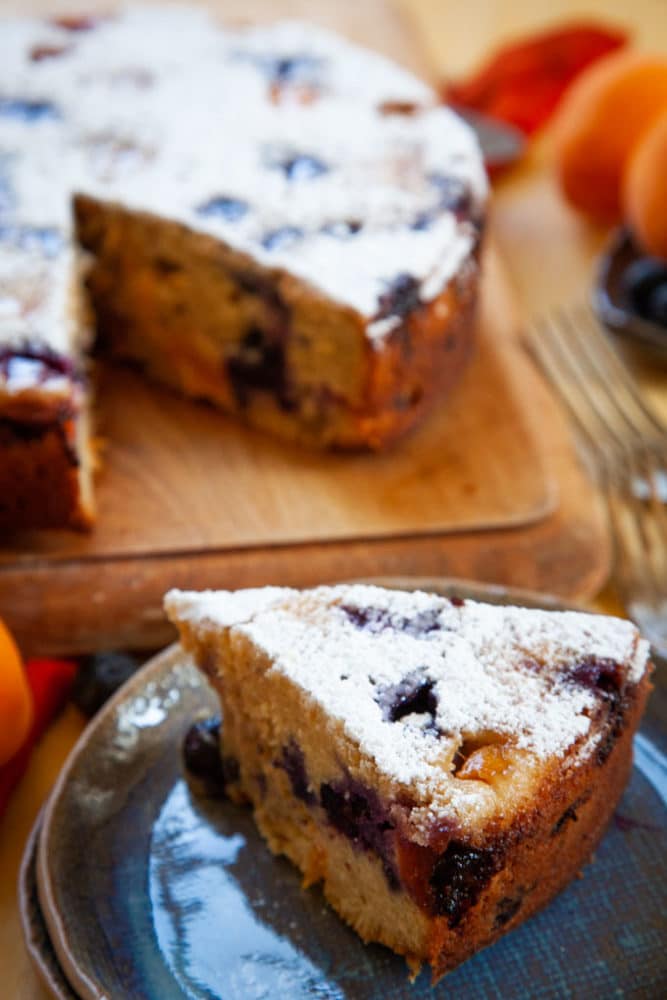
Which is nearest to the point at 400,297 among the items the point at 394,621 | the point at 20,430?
the point at 20,430

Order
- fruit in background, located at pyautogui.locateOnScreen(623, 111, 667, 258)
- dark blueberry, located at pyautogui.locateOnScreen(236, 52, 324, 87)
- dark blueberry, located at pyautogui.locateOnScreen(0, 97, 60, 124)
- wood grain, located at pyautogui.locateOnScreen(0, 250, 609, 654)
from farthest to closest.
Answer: dark blueberry, located at pyautogui.locateOnScreen(236, 52, 324, 87), dark blueberry, located at pyautogui.locateOnScreen(0, 97, 60, 124), fruit in background, located at pyautogui.locateOnScreen(623, 111, 667, 258), wood grain, located at pyautogui.locateOnScreen(0, 250, 609, 654)

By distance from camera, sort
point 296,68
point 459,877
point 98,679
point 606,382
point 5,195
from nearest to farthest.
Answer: point 459,877
point 98,679
point 5,195
point 606,382
point 296,68

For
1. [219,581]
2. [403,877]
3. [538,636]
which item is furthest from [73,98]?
[403,877]

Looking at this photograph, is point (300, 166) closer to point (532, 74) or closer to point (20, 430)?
point (20, 430)

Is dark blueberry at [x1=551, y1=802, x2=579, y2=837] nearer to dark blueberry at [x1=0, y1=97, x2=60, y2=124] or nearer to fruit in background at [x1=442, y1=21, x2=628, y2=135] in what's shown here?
dark blueberry at [x1=0, y1=97, x2=60, y2=124]

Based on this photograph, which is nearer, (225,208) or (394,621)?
(394,621)

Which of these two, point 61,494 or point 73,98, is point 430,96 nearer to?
point 73,98

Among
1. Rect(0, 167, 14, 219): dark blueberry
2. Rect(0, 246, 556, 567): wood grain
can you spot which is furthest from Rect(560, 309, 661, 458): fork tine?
Rect(0, 167, 14, 219): dark blueberry
